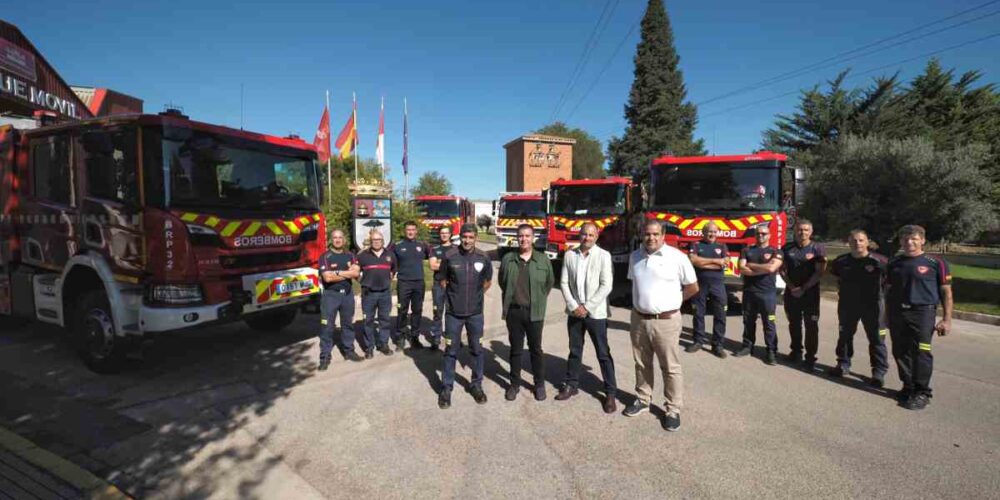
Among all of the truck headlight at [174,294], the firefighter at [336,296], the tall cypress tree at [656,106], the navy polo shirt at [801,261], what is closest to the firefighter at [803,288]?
the navy polo shirt at [801,261]

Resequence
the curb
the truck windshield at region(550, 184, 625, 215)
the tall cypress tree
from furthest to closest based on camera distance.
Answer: the tall cypress tree → the truck windshield at region(550, 184, 625, 215) → the curb

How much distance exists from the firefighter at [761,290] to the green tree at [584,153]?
45.6 m

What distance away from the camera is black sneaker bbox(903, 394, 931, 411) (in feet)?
13.7

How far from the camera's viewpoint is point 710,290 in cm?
621

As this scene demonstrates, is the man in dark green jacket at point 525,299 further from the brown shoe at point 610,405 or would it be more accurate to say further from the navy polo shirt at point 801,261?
the navy polo shirt at point 801,261

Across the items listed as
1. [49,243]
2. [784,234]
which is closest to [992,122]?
[784,234]

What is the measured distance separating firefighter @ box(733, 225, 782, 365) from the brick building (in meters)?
34.7

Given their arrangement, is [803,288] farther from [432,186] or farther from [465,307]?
[432,186]

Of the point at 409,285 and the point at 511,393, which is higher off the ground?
the point at 409,285

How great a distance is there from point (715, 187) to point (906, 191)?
6.33 m

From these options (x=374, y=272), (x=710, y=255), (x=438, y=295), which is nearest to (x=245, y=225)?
(x=374, y=272)

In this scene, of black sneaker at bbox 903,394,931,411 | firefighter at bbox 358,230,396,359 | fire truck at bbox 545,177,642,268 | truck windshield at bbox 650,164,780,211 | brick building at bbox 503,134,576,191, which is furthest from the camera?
brick building at bbox 503,134,576,191

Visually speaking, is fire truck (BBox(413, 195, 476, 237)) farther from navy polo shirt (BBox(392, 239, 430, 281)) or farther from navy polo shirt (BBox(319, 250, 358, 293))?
navy polo shirt (BBox(319, 250, 358, 293))

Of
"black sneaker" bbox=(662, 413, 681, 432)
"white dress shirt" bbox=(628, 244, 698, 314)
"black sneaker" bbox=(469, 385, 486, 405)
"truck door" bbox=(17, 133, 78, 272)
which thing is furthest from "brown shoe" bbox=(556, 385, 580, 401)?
"truck door" bbox=(17, 133, 78, 272)
